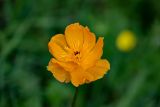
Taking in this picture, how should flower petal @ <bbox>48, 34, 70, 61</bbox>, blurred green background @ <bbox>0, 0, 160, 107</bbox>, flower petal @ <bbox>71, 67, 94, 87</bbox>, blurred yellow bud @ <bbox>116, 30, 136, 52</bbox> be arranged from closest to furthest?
flower petal @ <bbox>71, 67, 94, 87</bbox>, flower petal @ <bbox>48, 34, 70, 61</bbox>, blurred green background @ <bbox>0, 0, 160, 107</bbox>, blurred yellow bud @ <bbox>116, 30, 136, 52</bbox>

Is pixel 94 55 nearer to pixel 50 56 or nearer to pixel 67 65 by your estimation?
pixel 67 65

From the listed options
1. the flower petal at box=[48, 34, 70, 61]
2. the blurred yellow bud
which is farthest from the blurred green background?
the flower petal at box=[48, 34, 70, 61]

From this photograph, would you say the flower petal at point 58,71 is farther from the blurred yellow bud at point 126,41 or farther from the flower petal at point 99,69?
the blurred yellow bud at point 126,41

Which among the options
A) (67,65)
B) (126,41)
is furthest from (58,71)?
(126,41)

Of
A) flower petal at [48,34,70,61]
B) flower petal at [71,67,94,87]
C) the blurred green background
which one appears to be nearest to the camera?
flower petal at [71,67,94,87]

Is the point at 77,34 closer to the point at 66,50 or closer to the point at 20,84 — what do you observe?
the point at 66,50

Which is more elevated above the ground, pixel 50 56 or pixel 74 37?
pixel 74 37

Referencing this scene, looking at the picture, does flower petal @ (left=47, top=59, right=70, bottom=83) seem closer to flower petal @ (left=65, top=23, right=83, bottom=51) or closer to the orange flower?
the orange flower
